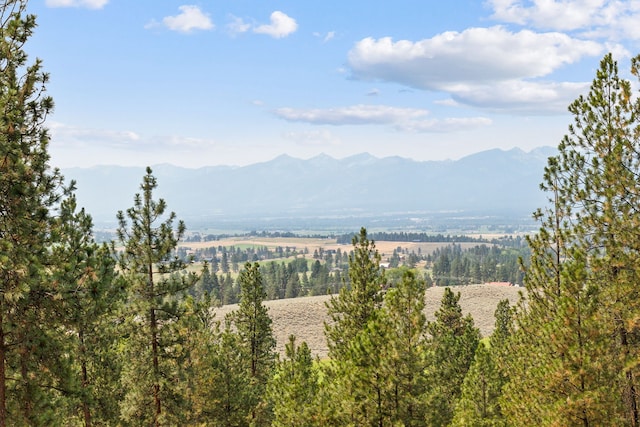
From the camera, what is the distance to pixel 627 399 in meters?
17.3

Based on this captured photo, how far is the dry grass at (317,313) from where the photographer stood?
249 feet

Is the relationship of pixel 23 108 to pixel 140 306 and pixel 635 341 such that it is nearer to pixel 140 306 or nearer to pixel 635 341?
pixel 140 306

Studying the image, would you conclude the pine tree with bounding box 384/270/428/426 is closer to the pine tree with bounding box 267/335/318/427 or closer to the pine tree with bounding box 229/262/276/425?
the pine tree with bounding box 267/335/318/427

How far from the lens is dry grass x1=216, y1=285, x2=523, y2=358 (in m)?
75.9

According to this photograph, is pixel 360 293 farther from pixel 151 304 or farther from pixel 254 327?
pixel 254 327

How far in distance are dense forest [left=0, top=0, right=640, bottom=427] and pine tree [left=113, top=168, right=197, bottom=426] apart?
0.06 metres

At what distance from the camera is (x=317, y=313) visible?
84812 mm

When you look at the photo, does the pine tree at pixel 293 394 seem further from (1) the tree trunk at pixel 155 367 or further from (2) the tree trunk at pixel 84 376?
(2) the tree trunk at pixel 84 376

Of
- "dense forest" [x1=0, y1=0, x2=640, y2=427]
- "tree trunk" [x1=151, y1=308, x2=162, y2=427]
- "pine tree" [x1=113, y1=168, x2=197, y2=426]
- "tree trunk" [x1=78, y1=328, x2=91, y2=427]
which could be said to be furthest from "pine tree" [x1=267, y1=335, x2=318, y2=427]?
"tree trunk" [x1=78, y1=328, x2=91, y2=427]

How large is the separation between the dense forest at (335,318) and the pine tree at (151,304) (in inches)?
2.4

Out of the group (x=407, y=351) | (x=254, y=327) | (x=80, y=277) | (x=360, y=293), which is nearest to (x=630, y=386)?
(x=407, y=351)

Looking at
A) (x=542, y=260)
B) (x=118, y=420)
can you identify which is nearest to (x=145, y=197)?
(x=118, y=420)

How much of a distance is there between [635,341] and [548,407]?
4.49 metres

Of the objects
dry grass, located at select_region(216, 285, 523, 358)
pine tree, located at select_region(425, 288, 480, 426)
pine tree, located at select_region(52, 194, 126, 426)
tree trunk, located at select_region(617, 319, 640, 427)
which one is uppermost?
pine tree, located at select_region(52, 194, 126, 426)
